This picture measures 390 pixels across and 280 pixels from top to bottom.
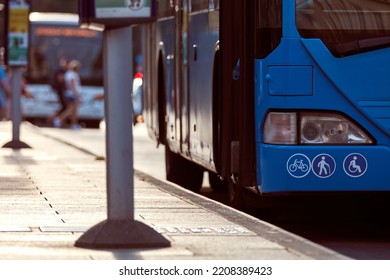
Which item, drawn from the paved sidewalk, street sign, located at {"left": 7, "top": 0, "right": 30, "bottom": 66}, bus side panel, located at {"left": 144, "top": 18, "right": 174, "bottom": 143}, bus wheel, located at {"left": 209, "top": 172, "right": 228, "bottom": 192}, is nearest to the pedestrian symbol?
the paved sidewalk

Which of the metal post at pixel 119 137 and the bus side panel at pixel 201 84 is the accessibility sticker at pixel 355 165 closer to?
the metal post at pixel 119 137

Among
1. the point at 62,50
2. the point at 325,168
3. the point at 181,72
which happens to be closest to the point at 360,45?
the point at 325,168

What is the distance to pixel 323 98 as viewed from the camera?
11016 millimetres

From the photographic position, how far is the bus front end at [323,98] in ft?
35.8

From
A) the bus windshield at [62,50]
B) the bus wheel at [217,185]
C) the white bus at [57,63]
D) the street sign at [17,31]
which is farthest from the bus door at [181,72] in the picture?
the bus windshield at [62,50]

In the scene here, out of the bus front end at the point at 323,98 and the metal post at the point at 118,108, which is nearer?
the metal post at the point at 118,108

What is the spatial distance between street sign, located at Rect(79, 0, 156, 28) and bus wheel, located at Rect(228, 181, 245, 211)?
355cm

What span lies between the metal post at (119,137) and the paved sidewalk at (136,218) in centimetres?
15

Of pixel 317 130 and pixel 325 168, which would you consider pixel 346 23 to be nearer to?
pixel 317 130

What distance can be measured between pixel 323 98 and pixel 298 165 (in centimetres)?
53

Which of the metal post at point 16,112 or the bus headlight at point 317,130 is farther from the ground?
the bus headlight at point 317,130

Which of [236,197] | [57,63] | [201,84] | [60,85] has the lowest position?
[60,85]

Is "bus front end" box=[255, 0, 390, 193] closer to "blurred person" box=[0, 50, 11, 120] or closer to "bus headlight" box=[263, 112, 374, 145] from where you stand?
"bus headlight" box=[263, 112, 374, 145]
